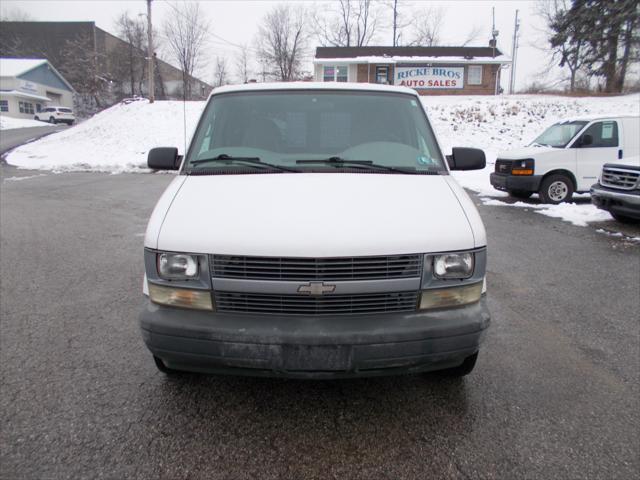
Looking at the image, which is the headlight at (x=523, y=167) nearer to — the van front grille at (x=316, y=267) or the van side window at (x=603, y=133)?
the van side window at (x=603, y=133)

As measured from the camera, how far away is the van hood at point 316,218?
2.31 meters

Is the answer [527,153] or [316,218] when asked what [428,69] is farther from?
[316,218]

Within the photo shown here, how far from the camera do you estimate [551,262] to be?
6031 millimetres

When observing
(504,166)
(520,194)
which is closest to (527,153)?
(504,166)

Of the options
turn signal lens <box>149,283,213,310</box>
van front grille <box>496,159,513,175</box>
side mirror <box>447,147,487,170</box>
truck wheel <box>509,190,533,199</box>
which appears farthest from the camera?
truck wheel <box>509,190,533,199</box>

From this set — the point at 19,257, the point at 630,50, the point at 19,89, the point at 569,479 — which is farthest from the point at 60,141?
the point at 630,50

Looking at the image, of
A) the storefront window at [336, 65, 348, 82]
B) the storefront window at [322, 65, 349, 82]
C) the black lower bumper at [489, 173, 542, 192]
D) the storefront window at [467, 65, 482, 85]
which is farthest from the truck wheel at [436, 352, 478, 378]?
the storefront window at [467, 65, 482, 85]

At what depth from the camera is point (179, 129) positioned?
93.7 ft

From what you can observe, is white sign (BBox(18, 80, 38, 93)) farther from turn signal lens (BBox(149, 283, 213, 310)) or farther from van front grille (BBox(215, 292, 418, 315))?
van front grille (BBox(215, 292, 418, 315))

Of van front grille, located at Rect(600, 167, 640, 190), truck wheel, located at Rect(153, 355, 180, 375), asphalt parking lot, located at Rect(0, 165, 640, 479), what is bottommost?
asphalt parking lot, located at Rect(0, 165, 640, 479)

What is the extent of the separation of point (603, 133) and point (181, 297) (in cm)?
1096

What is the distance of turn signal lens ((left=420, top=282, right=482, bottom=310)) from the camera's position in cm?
241

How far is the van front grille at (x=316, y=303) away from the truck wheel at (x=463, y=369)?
75 cm

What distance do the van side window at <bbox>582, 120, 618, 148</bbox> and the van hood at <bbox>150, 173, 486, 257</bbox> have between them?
366 inches
